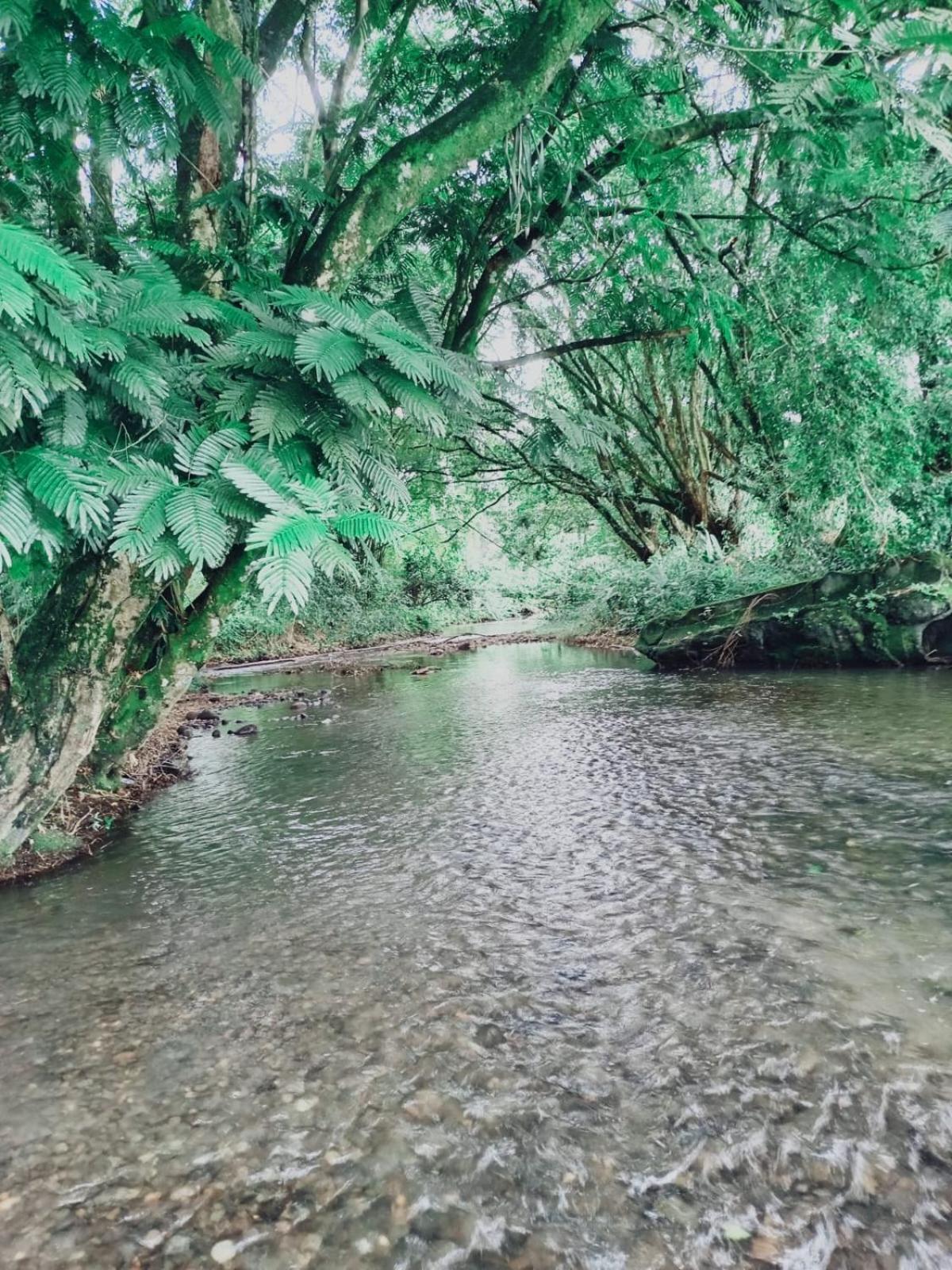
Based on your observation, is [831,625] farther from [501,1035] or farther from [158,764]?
[501,1035]

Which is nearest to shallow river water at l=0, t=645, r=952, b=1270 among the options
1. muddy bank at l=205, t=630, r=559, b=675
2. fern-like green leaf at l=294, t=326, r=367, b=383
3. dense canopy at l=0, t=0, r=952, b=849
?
dense canopy at l=0, t=0, r=952, b=849

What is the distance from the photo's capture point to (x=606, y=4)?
3857 millimetres

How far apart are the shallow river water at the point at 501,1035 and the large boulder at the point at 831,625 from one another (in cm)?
409

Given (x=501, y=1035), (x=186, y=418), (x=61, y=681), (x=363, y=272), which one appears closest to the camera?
(x=501, y=1035)

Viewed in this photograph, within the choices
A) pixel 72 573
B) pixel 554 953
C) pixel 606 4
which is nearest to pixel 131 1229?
pixel 554 953

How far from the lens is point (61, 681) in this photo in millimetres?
3504

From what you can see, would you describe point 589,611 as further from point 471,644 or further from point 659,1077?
point 659,1077

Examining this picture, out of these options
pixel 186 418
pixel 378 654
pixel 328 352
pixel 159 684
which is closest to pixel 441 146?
pixel 328 352

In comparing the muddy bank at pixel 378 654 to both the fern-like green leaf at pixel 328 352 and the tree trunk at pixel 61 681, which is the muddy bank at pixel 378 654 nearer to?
the tree trunk at pixel 61 681

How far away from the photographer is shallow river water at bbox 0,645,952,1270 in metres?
1.43

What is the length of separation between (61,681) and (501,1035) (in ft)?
8.86

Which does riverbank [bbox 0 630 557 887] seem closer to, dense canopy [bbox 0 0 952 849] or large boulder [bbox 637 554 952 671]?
dense canopy [bbox 0 0 952 849]

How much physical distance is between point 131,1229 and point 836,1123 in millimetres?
1493

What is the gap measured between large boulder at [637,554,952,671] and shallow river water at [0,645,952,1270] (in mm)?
4095
